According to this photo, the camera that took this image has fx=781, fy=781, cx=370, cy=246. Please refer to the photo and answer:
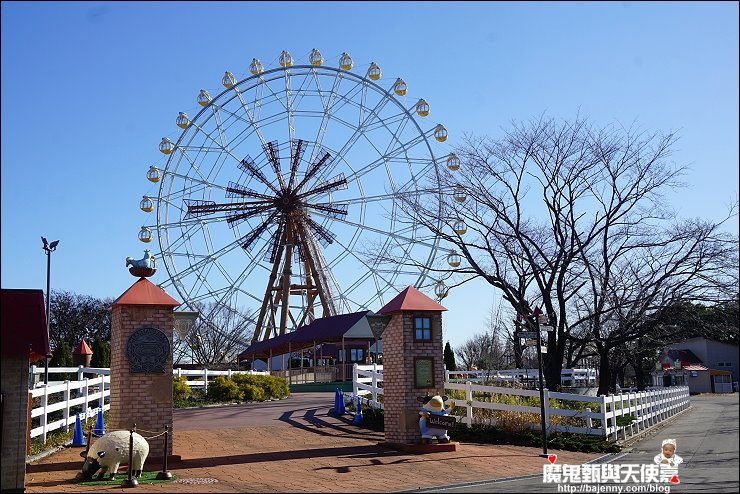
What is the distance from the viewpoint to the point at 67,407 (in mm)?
17203

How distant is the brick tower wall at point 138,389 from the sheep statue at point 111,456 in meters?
1.23

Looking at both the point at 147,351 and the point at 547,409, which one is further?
the point at 547,409

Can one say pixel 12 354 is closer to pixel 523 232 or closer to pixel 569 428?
pixel 569 428

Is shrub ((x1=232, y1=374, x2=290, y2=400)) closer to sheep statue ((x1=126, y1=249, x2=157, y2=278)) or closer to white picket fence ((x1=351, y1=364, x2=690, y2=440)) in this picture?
white picket fence ((x1=351, y1=364, x2=690, y2=440))

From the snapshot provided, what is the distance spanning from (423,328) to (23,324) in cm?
843

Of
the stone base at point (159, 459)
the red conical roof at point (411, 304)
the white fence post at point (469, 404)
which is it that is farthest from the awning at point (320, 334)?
the stone base at point (159, 459)

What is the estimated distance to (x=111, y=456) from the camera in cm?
1215

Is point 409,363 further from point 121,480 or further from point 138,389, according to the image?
point 121,480

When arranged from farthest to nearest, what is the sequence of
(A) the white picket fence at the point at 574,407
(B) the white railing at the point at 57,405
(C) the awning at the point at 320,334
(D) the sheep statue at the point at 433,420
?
(C) the awning at the point at 320,334 < (A) the white picket fence at the point at 574,407 < (D) the sheep statue at the point at 433,420 < (B) the white railing at the point at 57,405

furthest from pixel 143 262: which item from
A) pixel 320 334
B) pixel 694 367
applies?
pixel 694 367

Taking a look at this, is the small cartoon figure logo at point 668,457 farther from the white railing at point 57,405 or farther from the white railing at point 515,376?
the white railing at point 515,376

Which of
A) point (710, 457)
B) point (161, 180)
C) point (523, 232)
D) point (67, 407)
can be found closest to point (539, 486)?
point (710, 457)

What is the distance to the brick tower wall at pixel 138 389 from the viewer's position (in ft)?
45.1

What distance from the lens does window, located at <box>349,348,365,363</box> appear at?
141ft
